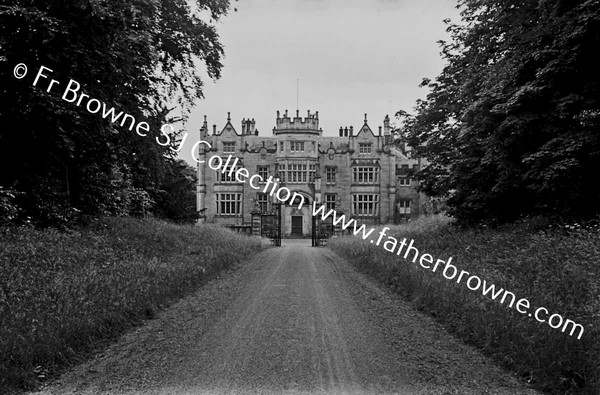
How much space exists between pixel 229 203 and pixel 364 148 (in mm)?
18213

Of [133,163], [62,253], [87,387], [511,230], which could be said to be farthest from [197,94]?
[87,387]

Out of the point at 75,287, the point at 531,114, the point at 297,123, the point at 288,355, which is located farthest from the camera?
the point at 297,123

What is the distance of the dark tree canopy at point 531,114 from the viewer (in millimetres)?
9633

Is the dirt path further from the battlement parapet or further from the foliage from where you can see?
the battlement parapet

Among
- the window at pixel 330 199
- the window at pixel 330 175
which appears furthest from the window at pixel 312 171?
the window at pixel 330 199

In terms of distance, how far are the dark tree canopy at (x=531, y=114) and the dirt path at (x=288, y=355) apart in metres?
4.55

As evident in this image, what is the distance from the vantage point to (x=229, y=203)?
195 feet

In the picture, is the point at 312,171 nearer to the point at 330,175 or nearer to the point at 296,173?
the point at 296,173

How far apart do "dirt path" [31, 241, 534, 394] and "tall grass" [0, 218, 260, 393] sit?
40 centimetres

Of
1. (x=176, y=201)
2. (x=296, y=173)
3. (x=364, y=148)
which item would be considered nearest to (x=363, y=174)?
(x=364, y=148)

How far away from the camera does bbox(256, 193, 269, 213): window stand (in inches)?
2301

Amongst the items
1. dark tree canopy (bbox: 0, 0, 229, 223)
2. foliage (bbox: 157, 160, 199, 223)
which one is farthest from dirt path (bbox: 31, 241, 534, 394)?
foliage (bbox: 157, 160, 199, 223)

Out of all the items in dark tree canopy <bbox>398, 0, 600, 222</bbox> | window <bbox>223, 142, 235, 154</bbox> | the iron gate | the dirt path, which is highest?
window <bbox>223, 142, 235, 154</bbox>

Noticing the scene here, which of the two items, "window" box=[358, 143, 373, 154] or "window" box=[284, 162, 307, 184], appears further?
"window" box=[358, 143, 373, 154]
